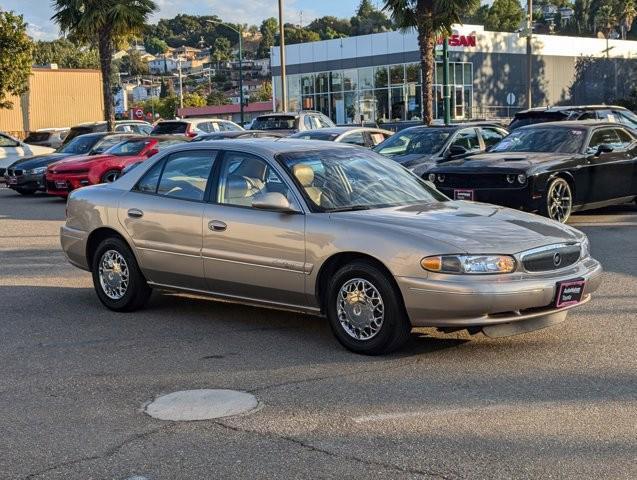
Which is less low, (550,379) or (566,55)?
(566,55)

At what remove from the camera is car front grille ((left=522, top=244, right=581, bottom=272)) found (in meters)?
6.14

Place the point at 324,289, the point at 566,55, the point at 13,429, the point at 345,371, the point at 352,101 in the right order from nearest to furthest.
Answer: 1. the point at 13,429
2. the point at 345,371
3. the point at 324,289
4. the point at 352,101
5. the point at 566,55

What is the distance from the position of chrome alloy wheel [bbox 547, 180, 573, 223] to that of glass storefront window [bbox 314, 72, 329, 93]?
46643 mm

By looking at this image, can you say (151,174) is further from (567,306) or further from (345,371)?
(567,306)

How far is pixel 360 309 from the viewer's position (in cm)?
632

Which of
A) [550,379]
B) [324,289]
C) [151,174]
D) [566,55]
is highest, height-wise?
[566,55]

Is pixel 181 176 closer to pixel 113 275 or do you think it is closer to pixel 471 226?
pixel 113 275

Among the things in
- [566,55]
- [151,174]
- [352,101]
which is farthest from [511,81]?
[151,174]

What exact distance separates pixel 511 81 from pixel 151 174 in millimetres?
53049

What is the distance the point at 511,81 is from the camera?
5809 cm

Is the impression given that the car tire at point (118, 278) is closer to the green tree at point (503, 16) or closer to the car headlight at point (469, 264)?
the car headlight at point (469, 264)

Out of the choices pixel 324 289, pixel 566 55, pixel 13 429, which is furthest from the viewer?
pixel 566 55

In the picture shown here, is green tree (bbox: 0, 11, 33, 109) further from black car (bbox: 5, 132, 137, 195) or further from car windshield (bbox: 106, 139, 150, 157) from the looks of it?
car windshield (bbox: 106, 139, 150, 157)

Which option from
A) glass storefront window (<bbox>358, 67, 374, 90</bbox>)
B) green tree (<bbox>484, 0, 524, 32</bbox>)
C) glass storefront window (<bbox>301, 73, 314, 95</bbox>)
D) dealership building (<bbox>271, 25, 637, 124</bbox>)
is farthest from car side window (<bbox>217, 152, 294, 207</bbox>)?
green tree (<bbox>484, 0, 524, 32</bbox>)
